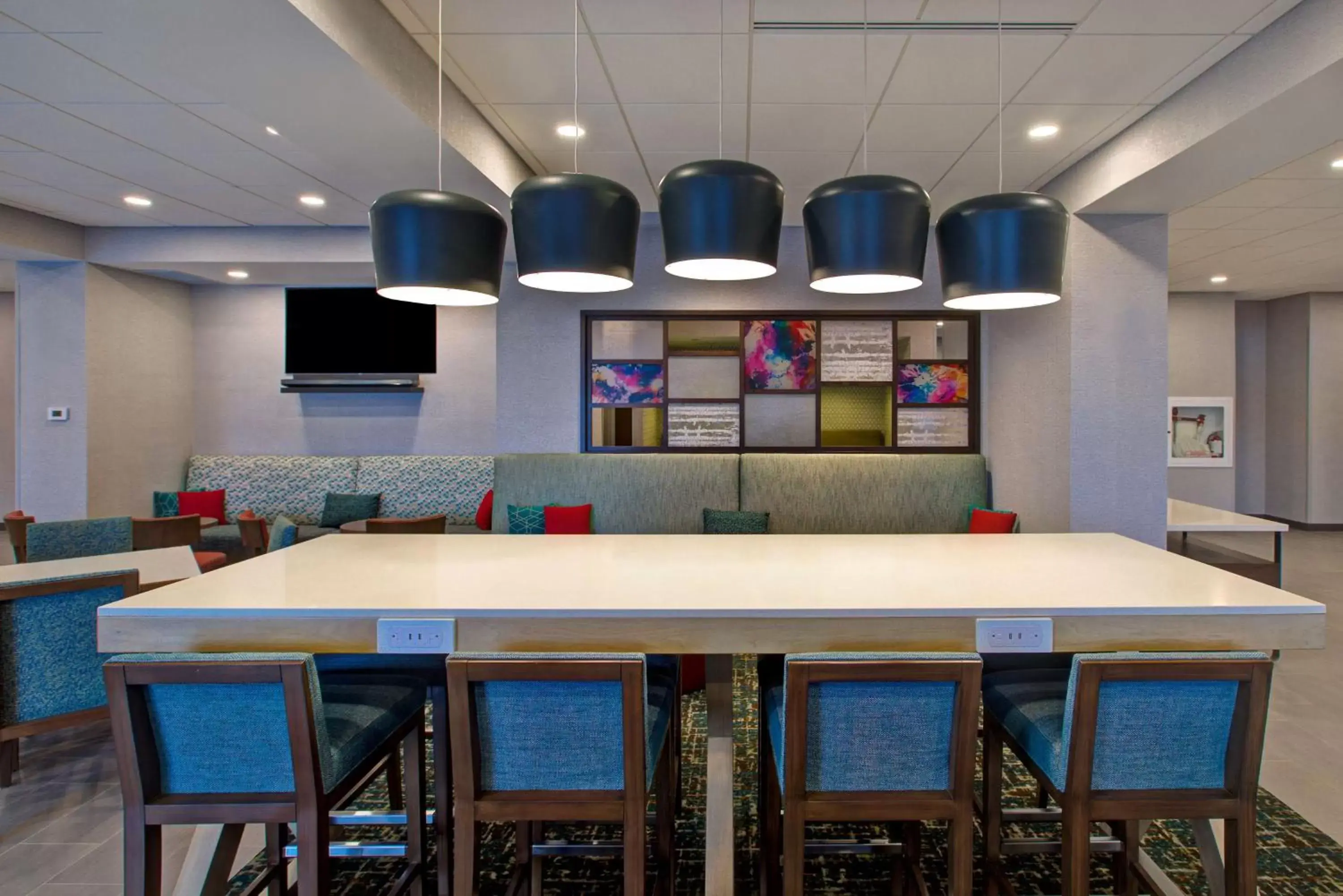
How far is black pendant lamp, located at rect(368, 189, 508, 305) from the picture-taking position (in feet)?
5.87

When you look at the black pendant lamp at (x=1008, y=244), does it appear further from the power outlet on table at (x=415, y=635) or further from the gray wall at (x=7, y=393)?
the gray wall at (x=7, y=393)

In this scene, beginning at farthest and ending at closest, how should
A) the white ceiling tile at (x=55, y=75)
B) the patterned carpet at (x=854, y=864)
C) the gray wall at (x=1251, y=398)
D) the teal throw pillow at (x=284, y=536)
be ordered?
1. the gray wall at (x=1251, y=398)
2. the teal throw pillow at (x=284, y=536)
3. the white ceiling tile at (x=55, y=75)
4. the patterned carpet at (x=854, y=864)

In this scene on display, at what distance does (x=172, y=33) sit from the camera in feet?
7.40

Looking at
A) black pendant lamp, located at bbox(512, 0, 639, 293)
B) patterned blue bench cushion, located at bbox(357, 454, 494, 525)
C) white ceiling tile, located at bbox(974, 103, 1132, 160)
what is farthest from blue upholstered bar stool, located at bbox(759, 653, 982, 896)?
patterned blue bench cushion, located at bbox(357, 454, 494, 525)

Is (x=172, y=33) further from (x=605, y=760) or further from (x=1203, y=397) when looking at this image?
(x=1203, y=397)

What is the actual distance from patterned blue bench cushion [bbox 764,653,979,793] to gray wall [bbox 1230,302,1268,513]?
380 inches

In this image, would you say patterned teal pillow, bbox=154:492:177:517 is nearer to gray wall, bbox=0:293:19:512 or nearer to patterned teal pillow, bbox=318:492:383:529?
patterned teal pillow, bbox=318:492:383:529

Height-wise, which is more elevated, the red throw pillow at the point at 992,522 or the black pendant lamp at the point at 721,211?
the black pendant lamp at the point at 721,211

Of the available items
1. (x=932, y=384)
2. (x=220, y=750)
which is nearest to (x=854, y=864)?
(x=220, y=750)

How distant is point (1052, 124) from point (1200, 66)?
0.64 meters

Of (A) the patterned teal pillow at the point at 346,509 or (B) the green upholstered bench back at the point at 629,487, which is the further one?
(A) the patterned teal pillow at the point at 346,509

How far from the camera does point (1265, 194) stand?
4.55 metres

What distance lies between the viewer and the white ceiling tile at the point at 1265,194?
4.34 m

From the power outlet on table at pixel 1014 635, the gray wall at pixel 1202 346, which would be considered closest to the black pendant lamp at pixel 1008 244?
the power outlet on table at pixel 1014 635
